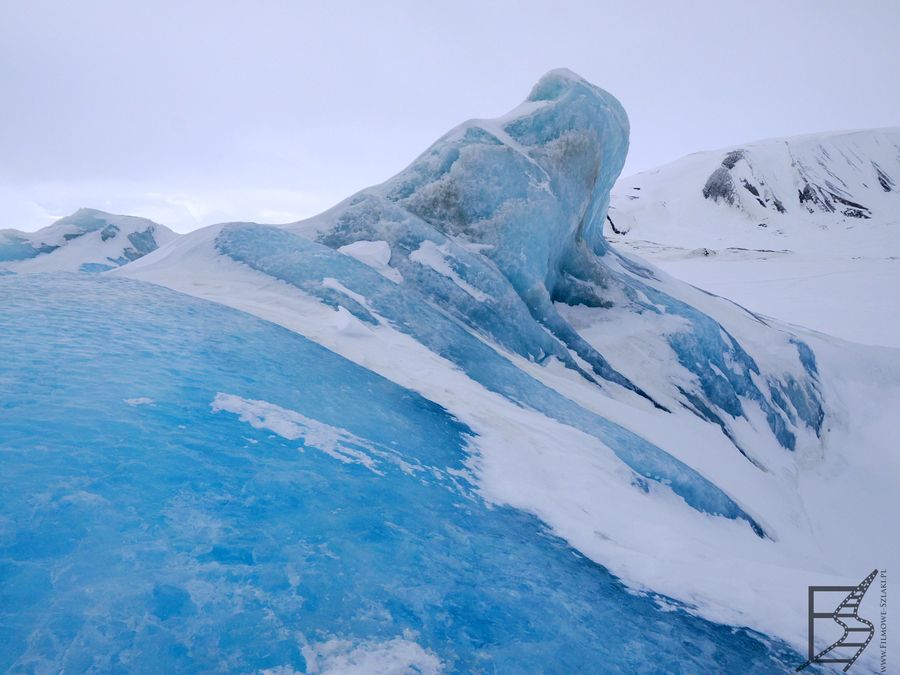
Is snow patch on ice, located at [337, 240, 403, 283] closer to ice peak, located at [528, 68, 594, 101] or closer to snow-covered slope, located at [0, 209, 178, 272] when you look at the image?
ice peak, located at [528, 68, 594, 101]

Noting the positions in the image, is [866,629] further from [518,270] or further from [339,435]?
[518,270]

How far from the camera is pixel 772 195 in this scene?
47.8 m

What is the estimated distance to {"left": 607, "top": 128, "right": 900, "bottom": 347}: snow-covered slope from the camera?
74.9 feet

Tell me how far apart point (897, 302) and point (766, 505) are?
2050cm

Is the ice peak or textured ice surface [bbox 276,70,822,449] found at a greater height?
the ice peak

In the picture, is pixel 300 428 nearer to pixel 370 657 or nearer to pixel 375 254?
pixel 370 657

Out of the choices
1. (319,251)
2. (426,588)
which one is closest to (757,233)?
(319,251)

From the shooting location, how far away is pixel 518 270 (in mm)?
8648

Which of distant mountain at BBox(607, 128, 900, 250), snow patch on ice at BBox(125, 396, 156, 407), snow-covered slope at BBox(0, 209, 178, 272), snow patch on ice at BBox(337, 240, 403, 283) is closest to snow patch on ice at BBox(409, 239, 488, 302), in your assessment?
snow patch on ice at BBox(337, 240, 403, 283)

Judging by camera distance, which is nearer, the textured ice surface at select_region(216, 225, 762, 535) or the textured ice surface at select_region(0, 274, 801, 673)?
the textured ice surface at select_region(0, 274, 801, 673)

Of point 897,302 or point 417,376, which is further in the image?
point 897,302

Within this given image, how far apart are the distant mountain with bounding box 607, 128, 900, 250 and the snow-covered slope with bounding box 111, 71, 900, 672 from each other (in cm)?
3537

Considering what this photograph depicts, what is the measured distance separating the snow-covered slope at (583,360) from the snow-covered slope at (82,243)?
51.3 feet

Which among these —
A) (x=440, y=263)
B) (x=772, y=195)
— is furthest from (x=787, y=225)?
(x=440, y=263)
